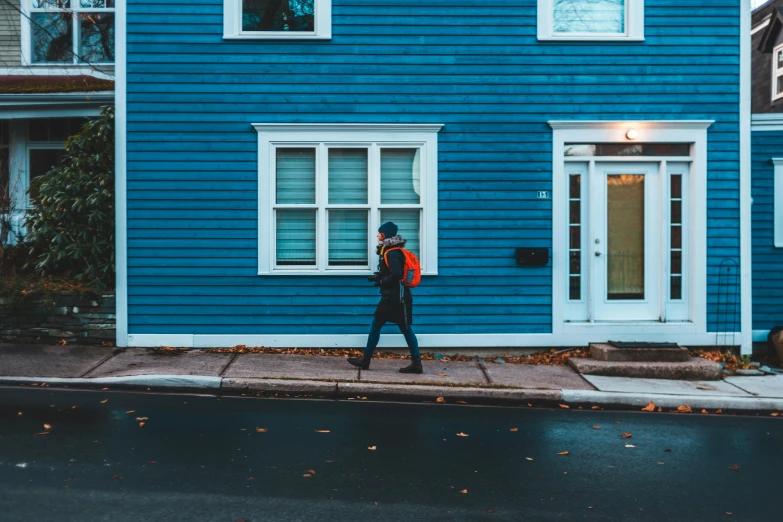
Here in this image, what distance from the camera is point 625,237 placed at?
10.5 metres

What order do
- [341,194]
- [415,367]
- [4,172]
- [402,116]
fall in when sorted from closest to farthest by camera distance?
[415,367] → [402,116] → [341,194] → [4,172]

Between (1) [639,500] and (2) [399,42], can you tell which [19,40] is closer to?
(2) [399,42]

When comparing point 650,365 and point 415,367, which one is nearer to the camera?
point 415,367

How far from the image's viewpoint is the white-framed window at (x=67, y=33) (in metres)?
14.3

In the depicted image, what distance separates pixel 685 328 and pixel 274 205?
5.83 meters

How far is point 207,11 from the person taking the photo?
10.0 meters

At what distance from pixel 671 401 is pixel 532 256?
281cm

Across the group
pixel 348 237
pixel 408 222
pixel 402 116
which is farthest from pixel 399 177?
pixel 348 237

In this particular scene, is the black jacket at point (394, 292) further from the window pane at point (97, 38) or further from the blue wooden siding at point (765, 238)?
the window pane at point (97, 38)

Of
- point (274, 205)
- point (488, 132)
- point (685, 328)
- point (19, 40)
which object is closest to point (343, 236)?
point (274, 205)

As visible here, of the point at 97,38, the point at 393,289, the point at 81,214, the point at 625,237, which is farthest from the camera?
the point at 97,38

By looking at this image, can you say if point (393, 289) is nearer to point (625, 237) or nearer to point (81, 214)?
point (625, 237)

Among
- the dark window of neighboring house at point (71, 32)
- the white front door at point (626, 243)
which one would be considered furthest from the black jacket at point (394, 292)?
the dark window of neighboring house at point (71, 32)

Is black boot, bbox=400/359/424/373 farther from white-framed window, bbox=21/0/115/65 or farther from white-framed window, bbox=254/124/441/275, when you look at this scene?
white-framed window, bbox=21/0/115/65
